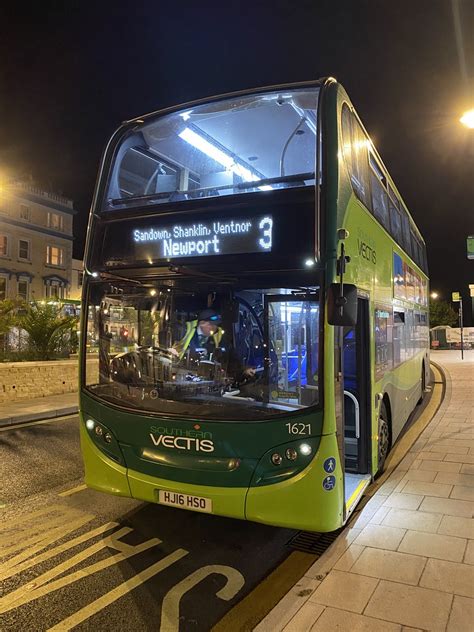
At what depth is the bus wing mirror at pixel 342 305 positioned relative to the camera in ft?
12.7

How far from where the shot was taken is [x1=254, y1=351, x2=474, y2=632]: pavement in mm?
3086

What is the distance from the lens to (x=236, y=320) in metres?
4.52

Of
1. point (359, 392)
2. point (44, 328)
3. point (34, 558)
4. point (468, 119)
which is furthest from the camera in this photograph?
point (44, 328)

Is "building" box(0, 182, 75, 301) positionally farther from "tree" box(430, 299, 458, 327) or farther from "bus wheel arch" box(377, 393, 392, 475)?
"tree" box(430, 299, 458, 327)

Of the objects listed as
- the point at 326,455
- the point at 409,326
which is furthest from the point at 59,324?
the point at 326,455

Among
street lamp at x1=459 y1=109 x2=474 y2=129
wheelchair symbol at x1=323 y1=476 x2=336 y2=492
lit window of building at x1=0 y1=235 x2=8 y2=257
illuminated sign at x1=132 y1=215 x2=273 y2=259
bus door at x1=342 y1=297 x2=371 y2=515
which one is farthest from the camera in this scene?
lit window of building at x1=0 y1=235 x2=8 y2=257

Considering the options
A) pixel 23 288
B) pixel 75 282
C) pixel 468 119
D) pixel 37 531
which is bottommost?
pixel 37 531

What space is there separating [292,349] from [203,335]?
2.95 feet

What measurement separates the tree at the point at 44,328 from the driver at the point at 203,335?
Result: 43.7 feet

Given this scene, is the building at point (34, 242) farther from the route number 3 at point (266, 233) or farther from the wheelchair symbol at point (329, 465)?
the wheelchair symbol at point (329, 465)

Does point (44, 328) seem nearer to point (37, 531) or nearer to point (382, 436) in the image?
point (37, 531)

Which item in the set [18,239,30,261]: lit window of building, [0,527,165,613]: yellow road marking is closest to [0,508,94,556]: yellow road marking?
[0,527,165,613]: yellow road marking

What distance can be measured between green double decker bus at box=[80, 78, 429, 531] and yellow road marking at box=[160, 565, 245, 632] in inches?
18.6

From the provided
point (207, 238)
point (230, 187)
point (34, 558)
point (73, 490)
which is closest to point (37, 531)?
point (34, 558)
